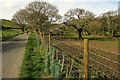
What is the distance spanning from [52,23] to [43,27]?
10.3 ft

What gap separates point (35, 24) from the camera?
25.4m

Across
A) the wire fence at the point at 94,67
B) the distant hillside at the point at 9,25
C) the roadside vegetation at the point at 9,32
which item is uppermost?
the distant hillside at the point at 9,25

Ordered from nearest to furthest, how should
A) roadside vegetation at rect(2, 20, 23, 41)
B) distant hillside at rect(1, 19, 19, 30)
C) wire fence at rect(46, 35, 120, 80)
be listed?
wire fence at rect(46, 35, 120, 80) < roadside vegetation at rect(2, 20, 23, 41) < distant hillside at rect(1, 19, 19, 30)

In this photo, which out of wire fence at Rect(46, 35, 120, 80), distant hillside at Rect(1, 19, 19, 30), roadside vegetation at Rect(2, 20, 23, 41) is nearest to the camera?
wire fence at Rect(46, 35, 120, 80)

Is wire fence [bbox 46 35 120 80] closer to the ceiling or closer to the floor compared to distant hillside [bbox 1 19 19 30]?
closer to the floor

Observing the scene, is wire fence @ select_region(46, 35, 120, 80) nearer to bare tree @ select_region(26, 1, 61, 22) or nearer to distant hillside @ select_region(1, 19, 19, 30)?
bare tree @ select_region(26, 1, 61, 22)

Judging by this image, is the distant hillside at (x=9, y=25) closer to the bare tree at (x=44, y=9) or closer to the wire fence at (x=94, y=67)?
the bare tree at (x=44, y=9)

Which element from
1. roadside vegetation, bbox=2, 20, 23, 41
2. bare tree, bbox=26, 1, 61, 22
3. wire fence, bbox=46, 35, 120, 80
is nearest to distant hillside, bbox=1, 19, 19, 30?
roadside vegetation, bbox=2, 20, 23, 41

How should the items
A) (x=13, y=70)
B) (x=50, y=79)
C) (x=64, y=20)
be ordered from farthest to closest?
(x=64, y=20), (x=13, y=70), (x=50, y=79)

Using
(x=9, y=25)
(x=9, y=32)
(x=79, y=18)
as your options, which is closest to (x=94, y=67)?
(x=79, y=18)

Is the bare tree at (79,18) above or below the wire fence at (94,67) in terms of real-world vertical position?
above

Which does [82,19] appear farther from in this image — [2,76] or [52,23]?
[2,76]

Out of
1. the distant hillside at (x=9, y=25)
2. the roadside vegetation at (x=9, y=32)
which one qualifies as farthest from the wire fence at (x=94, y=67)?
the distant hillside at (x=9, y=25)


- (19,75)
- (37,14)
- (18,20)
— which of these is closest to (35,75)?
(19,75)
